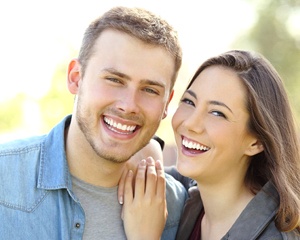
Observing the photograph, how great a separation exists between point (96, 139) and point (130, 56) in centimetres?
39

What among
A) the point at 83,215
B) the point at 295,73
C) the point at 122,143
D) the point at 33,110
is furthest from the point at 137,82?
the point at 295,73

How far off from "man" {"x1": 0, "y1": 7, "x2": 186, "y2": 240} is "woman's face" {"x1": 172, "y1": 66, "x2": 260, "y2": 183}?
0.15 m

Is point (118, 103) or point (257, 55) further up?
point (257, 55)

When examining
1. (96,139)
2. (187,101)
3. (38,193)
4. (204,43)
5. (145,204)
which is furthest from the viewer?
(204,43)

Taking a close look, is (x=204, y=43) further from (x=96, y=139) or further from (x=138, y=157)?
(x=96, y=139)

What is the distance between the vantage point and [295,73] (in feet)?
51.7

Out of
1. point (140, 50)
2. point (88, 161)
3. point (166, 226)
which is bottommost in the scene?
point (166, 226)

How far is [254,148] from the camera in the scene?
2.76 m

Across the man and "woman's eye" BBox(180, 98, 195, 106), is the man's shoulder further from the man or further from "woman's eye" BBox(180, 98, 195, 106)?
"woman's eye" BBox(180, 98, 195, 106)

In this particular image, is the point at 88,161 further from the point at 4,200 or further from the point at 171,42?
the point at 171,42

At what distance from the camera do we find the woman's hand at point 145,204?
2639 millimetres

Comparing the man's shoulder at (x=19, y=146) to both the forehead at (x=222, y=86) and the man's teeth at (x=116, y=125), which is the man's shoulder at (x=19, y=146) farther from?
Answer: the forehead at (x=222, y=86)

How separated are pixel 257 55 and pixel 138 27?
1.95 ft

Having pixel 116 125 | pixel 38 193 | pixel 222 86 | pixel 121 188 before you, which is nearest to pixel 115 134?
pixel 116 125
